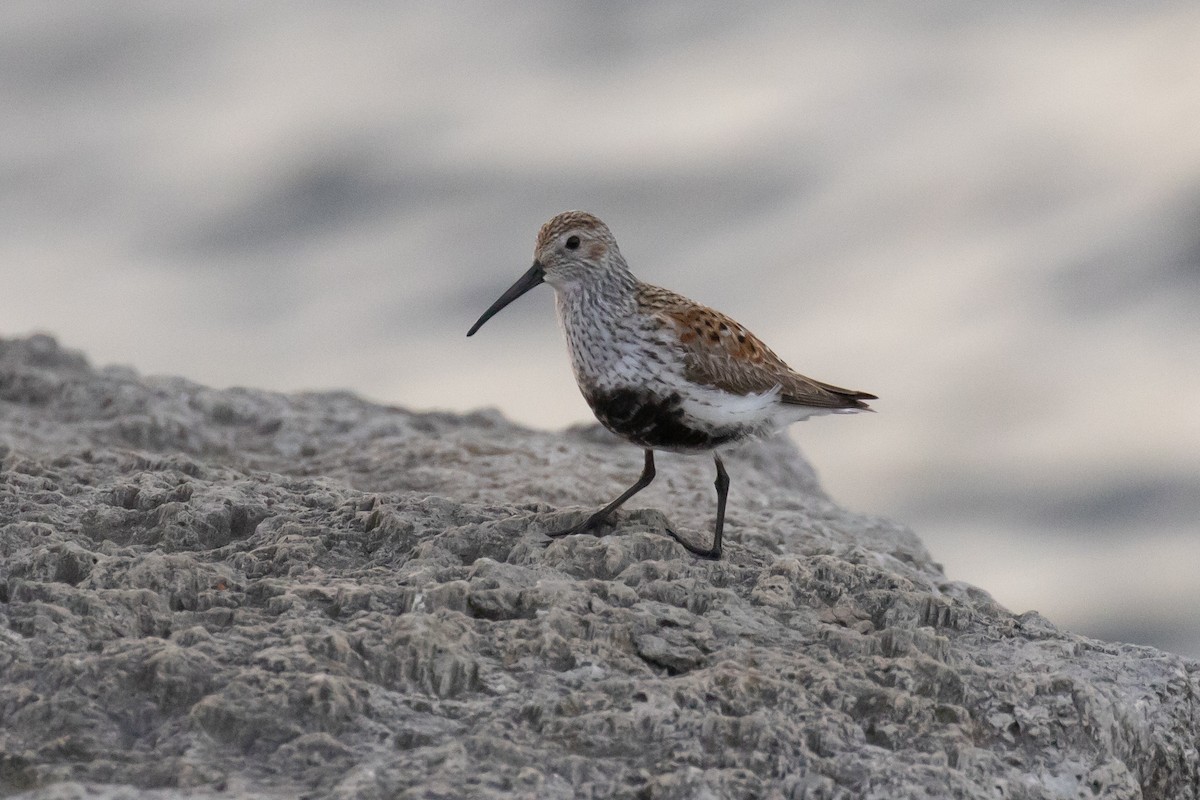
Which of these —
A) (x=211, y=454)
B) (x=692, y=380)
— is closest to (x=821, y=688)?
(x=692, y=380)

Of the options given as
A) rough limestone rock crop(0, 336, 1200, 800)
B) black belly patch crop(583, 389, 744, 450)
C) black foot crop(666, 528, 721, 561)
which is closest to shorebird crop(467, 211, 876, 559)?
black belly patch crop(583, 389, 744, 450)

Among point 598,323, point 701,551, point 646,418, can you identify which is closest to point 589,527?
point 701,551

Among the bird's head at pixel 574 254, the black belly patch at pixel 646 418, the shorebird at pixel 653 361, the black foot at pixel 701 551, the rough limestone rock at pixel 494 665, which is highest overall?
the bird's head at pixel 574 254

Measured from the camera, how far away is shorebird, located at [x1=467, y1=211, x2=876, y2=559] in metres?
5.58

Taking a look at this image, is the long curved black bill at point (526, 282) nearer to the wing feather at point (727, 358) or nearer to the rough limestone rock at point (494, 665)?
the wing feather at point (727, 358)

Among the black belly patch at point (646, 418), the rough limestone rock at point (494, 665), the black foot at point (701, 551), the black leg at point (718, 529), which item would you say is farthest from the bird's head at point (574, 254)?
the black foot at point (701, 551)

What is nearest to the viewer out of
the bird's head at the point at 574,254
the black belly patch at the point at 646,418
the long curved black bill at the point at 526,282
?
the black belly patch at the point at 646,418

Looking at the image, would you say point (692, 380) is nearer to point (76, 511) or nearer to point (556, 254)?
point (556, 254)

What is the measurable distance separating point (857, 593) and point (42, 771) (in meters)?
2.47

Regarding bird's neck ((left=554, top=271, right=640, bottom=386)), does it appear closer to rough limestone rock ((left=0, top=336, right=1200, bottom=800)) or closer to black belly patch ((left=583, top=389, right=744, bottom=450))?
black belly patch ((left=583, top=389, right=744, bottom=450))

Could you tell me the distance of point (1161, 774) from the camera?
4.27m

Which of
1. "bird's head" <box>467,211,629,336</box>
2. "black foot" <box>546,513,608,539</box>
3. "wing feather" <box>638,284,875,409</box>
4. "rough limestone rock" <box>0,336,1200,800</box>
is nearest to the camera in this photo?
"rough limestone rock" <box>0,336,1200,800</box>

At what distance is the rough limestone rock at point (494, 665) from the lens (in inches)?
141

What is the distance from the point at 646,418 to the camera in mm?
5574
